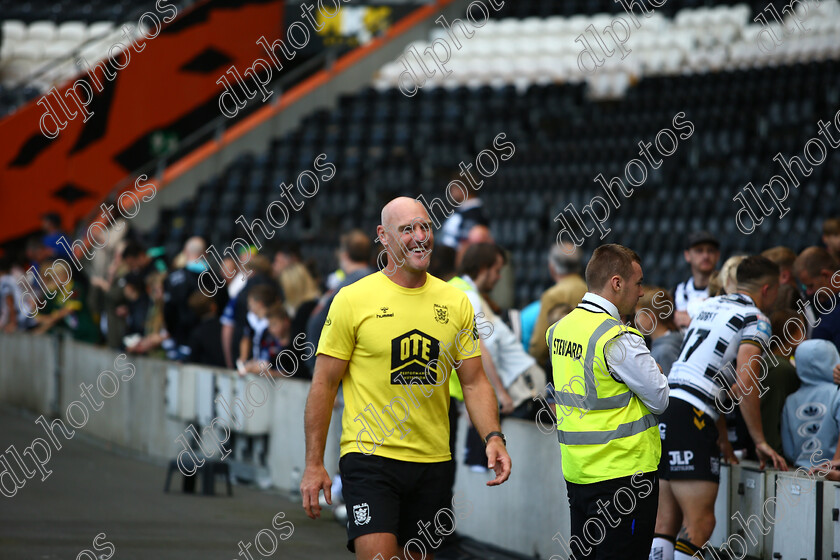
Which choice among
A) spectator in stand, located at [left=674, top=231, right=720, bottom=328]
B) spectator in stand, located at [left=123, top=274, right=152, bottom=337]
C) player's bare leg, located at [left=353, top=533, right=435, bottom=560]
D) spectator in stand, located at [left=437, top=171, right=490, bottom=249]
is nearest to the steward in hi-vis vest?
player's bare leg, located at [left=353, top=533, right=435, bottom=560]

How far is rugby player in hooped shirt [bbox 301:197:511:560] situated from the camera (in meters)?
4.75

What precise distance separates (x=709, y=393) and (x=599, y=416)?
1011 millimetres

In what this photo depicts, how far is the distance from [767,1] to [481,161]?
5927mm

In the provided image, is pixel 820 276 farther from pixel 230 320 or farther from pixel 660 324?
pixel 230 320

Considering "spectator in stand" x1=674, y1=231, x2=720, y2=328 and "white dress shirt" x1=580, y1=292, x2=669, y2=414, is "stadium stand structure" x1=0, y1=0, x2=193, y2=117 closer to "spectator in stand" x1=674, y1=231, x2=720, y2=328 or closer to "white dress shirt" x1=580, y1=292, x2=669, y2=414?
"spectator in stand" x1=674, y1=231, x2=720, y2=328

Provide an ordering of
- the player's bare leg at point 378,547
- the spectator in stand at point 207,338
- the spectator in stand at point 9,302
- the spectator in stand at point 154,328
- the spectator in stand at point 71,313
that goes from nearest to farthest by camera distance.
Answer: the player's bare leg at point 378,547 < the spectator in stand at point 207,338 < the spectator in stand at point 154,328 < the spectator in stand at point 71,313 < the spectator in stand at point 9,302

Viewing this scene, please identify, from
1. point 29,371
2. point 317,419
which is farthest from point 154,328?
point 317,419

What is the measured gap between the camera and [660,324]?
650 centimetres

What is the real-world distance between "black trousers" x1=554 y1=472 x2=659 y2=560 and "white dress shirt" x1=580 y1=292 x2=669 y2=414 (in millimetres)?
345

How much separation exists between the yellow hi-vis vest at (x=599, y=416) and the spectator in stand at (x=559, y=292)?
303 cm

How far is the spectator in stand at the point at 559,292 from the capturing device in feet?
27.0

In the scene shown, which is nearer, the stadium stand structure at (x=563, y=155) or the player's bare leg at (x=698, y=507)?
the player's bare leg at (x=698, y=507)

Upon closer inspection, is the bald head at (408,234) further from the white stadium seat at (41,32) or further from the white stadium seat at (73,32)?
the white stadium seat at (41,32)

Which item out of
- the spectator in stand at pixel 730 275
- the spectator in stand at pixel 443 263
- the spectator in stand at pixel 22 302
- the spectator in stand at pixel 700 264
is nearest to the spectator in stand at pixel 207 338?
the spectator in stand at pixel 443 263
